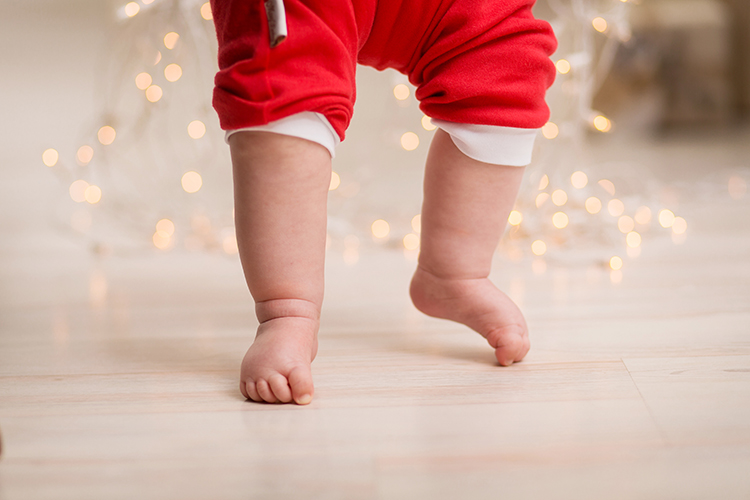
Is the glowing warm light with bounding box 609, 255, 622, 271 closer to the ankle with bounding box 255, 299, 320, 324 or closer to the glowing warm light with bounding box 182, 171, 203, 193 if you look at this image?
the ankle with bounding box 255, 299, 320, 324

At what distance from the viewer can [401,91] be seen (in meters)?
1.39

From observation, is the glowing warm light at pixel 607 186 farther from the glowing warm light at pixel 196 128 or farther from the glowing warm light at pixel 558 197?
the glowing warm light at pixel 196 128

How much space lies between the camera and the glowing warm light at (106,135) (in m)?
1.30

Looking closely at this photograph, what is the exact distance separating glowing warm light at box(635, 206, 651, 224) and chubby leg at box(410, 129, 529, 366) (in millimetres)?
743

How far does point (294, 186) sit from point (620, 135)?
2.53 metres

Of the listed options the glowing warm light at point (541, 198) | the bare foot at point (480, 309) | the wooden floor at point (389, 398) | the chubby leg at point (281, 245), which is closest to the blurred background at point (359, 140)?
the glowing warm light at point (541, 198)

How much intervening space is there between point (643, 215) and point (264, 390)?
1015mm

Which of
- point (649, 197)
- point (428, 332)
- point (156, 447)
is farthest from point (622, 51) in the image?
point (156, 447)

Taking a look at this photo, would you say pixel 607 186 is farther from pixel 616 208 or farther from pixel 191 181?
pixel 191 181

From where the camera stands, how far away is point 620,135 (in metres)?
2.83

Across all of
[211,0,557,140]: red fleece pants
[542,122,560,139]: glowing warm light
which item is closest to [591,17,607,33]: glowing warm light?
[542,122,560,139]: glowing warm light

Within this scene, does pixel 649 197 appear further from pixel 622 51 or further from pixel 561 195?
pixel 622 51

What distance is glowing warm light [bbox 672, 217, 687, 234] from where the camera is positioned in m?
1.28

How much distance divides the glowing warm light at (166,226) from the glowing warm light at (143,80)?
260 millimetres
